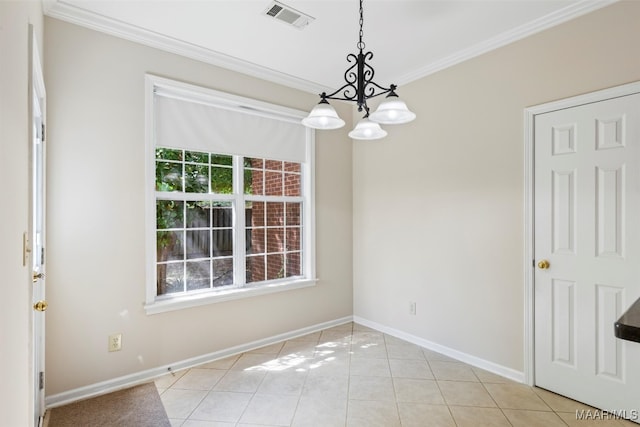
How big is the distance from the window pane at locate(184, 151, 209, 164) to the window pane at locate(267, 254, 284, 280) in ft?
3.83

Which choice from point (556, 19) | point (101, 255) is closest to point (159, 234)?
point (101, 255)

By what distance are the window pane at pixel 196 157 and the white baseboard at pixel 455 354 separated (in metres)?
2.51

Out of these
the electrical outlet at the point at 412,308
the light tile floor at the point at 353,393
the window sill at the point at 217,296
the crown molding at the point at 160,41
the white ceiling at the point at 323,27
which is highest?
the white ceiling at the point at 323,27

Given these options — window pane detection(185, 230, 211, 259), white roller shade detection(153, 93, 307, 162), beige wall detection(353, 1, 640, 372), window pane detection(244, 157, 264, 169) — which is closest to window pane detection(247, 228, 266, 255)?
window pane detection(185, 230, 211, 259)

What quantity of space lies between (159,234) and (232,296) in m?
0.85

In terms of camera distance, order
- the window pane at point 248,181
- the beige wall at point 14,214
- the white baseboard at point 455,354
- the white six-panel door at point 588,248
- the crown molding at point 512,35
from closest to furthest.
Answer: the beige wall at point 14,214 < the white six-panel door at point 588,248 < the crown molding at point 512,35 < the white baseboard at point 455,354 < the window pane at point 248,181

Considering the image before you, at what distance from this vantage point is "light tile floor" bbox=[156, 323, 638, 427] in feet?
7.14

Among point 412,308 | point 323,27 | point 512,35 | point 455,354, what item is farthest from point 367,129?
point 455,354

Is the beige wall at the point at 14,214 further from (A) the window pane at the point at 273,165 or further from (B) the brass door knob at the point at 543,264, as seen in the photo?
(B) the brass door knob at the point at 543,264

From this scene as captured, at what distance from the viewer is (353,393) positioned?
97.9 inches

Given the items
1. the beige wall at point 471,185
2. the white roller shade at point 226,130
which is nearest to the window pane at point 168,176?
the white roller shade at point 226,130

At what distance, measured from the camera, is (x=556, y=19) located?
243 cm

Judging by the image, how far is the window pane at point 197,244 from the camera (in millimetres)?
3031

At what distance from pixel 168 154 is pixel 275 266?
1.52m
